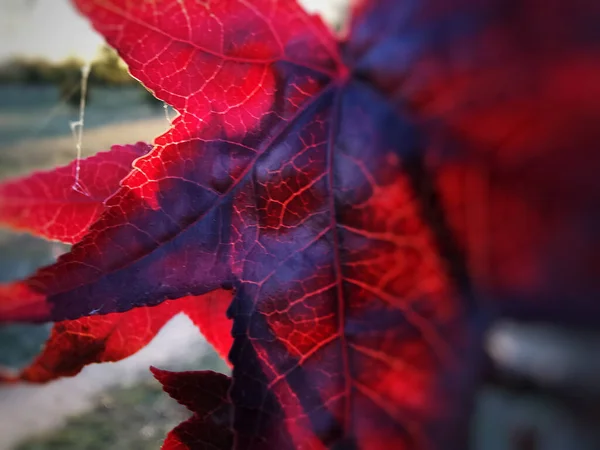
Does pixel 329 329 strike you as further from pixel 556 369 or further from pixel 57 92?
pixel 57 92

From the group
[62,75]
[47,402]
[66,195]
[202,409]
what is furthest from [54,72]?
[47,402]

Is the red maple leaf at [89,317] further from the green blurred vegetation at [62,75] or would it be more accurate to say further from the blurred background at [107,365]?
the green blurred vegetation at [62,75]

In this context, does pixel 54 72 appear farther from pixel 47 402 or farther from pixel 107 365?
pixel 47 402

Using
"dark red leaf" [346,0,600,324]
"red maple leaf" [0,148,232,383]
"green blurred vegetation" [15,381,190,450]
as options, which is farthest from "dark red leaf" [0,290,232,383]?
"green blurred vegetation" [15,381,190,450]

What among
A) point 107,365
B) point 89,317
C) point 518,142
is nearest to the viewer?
point 518,142

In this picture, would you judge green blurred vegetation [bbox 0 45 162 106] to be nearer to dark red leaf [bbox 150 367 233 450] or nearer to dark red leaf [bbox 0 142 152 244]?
dark red leaf [bbox 0 142 152 244]

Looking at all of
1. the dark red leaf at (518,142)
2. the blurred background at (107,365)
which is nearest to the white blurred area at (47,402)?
the blurred background at (107,365)

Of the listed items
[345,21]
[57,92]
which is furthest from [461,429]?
[57,92]
